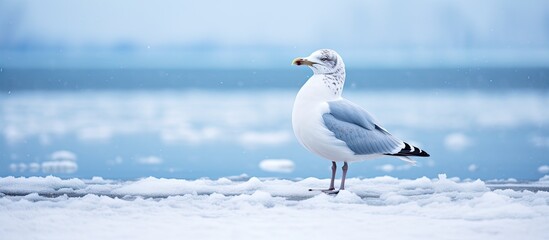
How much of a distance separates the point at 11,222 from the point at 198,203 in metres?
0.94

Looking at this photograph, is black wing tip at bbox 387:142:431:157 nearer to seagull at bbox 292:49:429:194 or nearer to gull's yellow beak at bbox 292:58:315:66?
seagull at bbox 292:49:429:194

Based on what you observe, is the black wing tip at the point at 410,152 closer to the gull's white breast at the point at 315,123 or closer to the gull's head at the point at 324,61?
the gull's white breast at the point at 315,123

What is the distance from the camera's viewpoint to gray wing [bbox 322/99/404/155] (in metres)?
4.06

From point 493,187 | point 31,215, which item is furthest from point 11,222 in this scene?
point 493,187

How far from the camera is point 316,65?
4.07 meters

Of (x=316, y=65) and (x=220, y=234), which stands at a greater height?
(x=316, y=65)

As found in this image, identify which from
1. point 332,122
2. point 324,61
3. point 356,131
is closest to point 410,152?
point 356,131

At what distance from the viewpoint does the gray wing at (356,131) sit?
4062 millimetres

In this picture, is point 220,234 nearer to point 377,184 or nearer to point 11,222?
point 11,222

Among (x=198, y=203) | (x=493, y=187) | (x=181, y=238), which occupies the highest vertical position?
(x=493, y=187)

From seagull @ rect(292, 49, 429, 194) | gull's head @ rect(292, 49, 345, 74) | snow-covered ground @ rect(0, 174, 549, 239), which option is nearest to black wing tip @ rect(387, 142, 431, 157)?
seagull @ rect(292, 49, 429, 194)

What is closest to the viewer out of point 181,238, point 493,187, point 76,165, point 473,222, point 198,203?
point 181,238

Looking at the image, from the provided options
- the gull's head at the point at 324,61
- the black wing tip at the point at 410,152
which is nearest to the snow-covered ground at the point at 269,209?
the black wing tip at the point at 410,152

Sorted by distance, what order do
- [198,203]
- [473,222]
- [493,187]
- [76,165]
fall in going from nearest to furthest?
1. [473,222]
2. [198,203]
3. [493,187]
4. [76,165]
